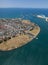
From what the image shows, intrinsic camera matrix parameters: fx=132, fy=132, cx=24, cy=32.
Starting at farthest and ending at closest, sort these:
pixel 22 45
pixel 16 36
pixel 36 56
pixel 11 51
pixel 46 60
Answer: pixel 16 36
pixel 22 45
pixel 11 51
pixel 36 56
pixel 46 60

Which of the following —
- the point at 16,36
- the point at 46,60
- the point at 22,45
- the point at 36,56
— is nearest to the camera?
the point at 46,60

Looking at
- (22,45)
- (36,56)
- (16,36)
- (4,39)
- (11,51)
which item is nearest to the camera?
(36,56)

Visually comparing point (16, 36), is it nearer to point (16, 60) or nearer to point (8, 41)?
point (8, 41)

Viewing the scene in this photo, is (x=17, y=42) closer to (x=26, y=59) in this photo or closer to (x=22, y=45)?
(x=22, y=45)

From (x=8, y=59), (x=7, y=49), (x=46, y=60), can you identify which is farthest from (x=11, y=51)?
(x=46, y=60)

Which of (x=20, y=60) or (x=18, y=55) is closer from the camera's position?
(x=20, y=60)

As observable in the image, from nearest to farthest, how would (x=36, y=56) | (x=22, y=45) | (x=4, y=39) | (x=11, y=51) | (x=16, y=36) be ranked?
1. (x=36, y=56)
2. (x=11, y=51)
3. (x=22, y=45)
4. (x=4, y=39)
5. (x=16, y=36)

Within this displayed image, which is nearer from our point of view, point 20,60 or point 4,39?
point 20,60

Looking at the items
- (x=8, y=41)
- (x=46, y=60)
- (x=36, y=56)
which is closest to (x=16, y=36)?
(x=8, y=41)

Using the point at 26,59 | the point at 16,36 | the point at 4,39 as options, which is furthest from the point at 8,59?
the point at 16,36
